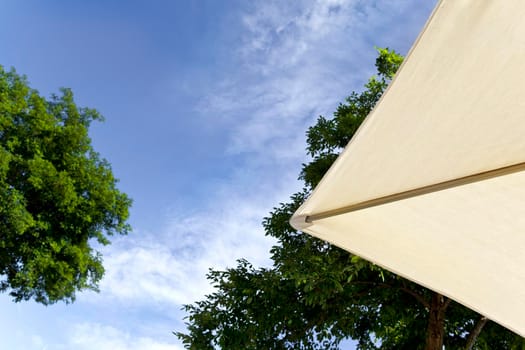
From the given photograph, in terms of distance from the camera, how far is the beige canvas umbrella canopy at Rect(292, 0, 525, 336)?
125 centimetres

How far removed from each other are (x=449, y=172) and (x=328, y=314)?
23.1 ft

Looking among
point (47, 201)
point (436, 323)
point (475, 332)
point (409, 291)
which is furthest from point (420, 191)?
point (47, 201)

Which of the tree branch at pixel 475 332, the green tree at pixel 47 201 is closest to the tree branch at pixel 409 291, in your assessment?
the tree branch at pixel 475 332

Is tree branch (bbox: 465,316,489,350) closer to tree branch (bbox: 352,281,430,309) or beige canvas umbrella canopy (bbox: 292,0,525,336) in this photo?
tree branch (bbox: 352,281,430,309)

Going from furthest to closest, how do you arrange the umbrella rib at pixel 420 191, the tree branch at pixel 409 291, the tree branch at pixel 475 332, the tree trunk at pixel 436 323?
the tree branch at pixel 409 291
the tree branch at pixel 475 332
the tree trunk at pixel 436 323
the umbrella rib at pixel 420 191

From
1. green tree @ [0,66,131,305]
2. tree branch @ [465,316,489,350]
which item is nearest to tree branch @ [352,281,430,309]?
tree branch @ [465,316,489,350]

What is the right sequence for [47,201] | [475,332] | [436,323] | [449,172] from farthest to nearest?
[47,201] → [475,332] → [436,323] → [449,172]

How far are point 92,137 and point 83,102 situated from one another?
2141mm

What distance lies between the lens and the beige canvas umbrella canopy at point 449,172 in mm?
1245

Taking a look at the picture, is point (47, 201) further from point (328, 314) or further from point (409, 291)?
point (409, 291)

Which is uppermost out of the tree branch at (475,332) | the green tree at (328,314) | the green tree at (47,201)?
the green tree at (47,201)

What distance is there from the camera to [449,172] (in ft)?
5.27

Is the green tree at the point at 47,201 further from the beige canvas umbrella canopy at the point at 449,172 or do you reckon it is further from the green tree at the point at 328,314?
the beige canvas umbrella canopy at the point at 449,172

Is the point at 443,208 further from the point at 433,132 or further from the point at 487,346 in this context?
the point at 487,346
